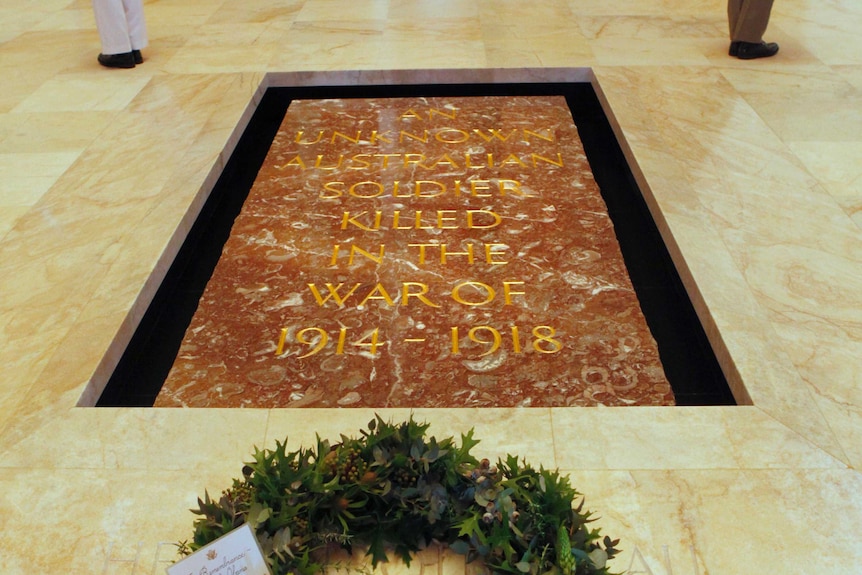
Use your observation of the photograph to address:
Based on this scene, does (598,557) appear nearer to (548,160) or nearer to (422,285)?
(422,285)

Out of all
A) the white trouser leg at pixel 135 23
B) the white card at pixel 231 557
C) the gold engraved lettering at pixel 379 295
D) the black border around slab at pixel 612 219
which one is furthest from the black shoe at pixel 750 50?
the white card at pixel 231 557

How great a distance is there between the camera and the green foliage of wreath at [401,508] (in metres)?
2.12

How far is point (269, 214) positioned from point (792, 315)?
239 centimetres

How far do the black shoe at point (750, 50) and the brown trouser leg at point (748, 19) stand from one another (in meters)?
0.03

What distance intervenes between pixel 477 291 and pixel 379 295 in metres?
0.40

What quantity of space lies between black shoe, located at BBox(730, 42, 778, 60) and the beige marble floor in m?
0.08

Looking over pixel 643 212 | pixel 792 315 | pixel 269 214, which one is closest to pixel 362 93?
pixel 269 214

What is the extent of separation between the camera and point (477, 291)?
11.8 feet

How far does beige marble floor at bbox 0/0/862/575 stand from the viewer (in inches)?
99.5

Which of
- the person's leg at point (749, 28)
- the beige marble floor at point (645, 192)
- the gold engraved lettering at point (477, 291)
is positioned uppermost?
the person's leg at point (749, 28)

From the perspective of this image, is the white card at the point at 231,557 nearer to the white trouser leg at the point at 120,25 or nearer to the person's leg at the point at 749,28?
the white trouser leg at the point at 120,25

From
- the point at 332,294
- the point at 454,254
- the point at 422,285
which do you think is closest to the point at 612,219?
the point at 454,254

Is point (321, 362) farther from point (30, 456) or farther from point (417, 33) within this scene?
point (417, 33)

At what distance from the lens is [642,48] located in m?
6.01
